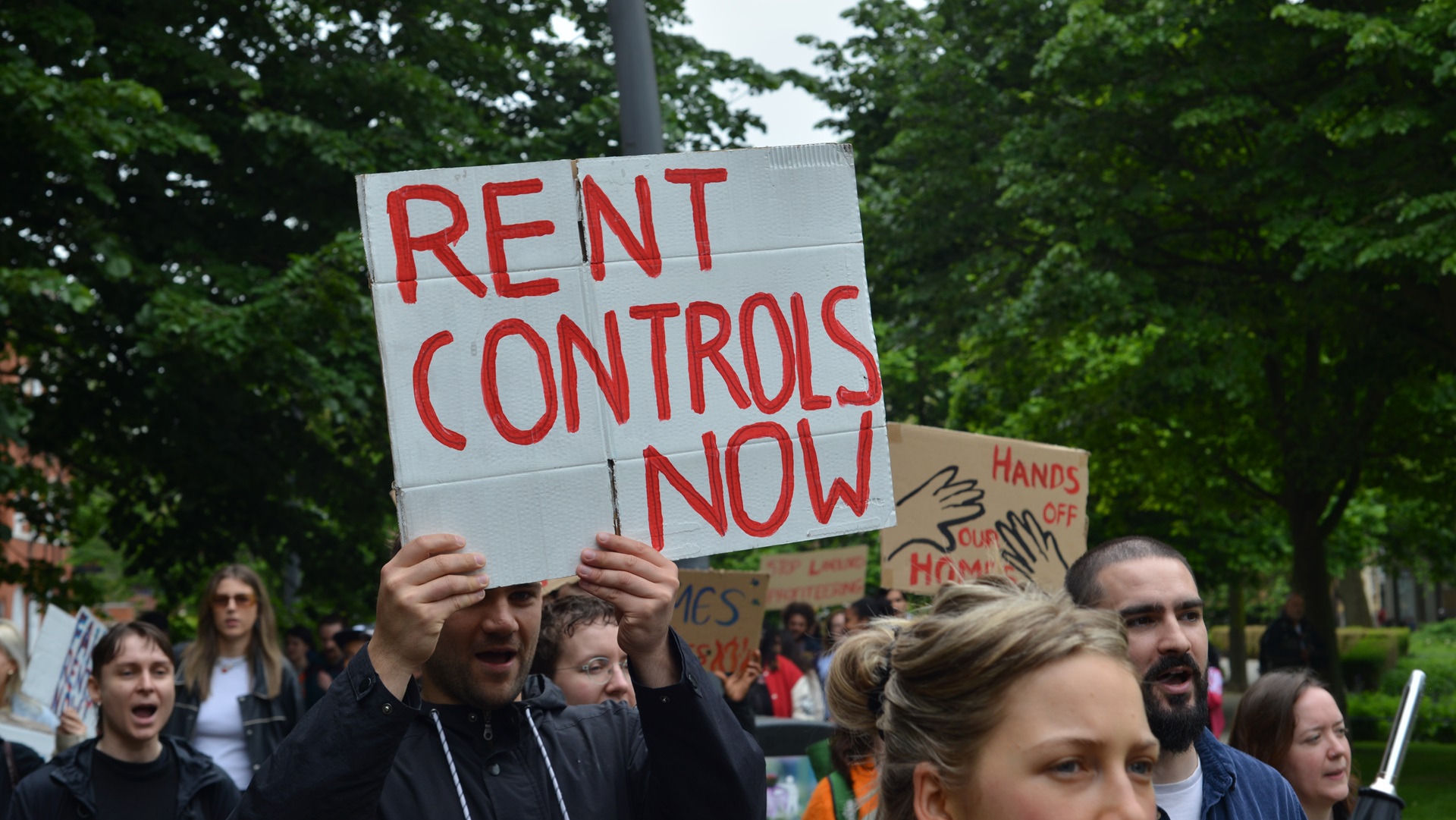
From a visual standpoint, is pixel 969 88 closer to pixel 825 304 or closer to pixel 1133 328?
pixel 1133 328

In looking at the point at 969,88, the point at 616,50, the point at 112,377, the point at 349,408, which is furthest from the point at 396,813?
the point at 969,88

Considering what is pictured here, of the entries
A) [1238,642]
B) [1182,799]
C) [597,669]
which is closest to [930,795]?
[1182,799]

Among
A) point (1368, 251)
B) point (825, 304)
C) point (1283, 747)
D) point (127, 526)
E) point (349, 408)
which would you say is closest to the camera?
point (825, 304)

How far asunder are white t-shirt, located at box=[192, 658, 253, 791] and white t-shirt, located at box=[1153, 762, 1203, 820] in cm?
376

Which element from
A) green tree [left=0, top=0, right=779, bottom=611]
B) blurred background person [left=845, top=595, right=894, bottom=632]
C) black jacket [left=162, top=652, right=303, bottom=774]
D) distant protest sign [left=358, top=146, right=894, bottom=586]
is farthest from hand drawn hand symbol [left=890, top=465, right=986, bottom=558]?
green tree [left=0, top=0, right=779, bottom=611]

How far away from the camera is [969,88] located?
60.1 ft

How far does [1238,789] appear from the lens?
3.21 m

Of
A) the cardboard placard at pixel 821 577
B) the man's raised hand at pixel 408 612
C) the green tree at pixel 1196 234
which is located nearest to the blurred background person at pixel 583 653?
the man's raised hand at pixel 408 612

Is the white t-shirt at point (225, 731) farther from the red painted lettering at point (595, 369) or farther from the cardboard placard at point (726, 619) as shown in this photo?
the red painted lettering at point (595, 369)

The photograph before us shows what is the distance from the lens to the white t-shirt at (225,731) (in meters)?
5.81

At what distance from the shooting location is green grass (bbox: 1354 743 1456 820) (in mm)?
12148

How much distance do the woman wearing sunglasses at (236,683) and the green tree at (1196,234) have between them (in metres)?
9.97

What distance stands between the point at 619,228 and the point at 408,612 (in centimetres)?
88

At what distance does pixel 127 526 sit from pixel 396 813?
12.7 m
